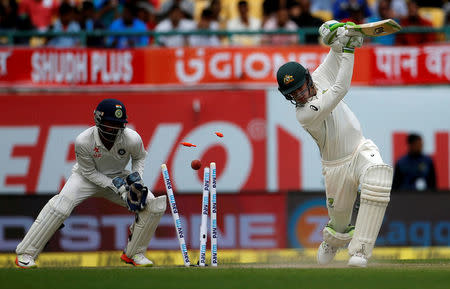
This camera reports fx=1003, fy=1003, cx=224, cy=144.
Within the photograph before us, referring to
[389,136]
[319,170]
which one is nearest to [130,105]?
[319,170]

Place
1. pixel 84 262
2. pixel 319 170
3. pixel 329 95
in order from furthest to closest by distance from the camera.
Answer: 1. pixel 319 170
2. pixel 84 262
3. pixel 329 95

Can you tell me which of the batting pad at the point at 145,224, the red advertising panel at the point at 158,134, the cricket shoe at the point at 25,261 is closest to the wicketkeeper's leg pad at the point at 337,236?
the batting pad at the point at 145,224

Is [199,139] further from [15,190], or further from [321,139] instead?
[321,139]

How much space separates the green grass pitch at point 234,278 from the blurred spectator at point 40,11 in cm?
760

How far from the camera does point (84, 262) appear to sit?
41.7 feet

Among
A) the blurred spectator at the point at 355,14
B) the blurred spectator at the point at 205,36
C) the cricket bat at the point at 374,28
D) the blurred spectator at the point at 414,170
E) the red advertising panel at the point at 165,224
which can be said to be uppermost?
the cricket bat at the point at 374,28

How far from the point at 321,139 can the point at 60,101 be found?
6.10 meters

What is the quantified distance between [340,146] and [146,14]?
6617 millimetres

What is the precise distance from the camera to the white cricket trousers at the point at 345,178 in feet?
29.9

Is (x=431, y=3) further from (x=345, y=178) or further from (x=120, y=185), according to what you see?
(x=120, y=185)

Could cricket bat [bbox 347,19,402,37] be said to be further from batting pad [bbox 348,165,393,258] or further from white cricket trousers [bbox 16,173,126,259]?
white cricket trousers [bbox 16,173,126,259]

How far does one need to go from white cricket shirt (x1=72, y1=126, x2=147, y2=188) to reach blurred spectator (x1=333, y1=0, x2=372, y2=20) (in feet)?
18.5

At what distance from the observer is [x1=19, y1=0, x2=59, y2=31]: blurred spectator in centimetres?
1600

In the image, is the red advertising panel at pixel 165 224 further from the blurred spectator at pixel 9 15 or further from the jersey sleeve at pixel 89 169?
the blurred spectator at pixel 9 15
